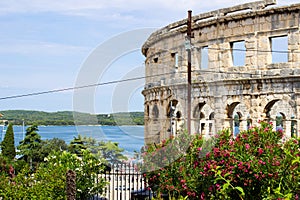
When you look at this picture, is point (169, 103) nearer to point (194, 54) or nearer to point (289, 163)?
point (194, 54)

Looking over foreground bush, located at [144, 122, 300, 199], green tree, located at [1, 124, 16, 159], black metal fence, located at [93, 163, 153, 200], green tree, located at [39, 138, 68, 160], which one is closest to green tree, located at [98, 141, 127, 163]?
black metal fence, located at [93, 163, 153, 200]

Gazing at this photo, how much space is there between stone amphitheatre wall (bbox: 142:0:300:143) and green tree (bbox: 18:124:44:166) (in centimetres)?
1276

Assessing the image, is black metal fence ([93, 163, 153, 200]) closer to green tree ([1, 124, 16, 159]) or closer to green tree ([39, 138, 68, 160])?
green tree ([1, 124, 16, 159])

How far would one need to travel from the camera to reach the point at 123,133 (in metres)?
14.7

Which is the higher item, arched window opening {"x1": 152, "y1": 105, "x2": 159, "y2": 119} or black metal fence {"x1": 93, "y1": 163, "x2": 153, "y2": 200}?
arched window opening {"x1": 152, "y1": 105, "x2": 159, "y2": 119}

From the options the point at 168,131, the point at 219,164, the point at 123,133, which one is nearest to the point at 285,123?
the point at 168,131

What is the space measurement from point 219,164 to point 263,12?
9.68m

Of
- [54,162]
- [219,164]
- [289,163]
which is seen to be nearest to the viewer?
[289,163]

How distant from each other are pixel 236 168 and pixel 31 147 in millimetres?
26143

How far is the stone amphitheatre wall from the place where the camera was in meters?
18.6

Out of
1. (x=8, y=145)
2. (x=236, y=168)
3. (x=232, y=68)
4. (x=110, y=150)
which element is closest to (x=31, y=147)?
(x=8, y=145)

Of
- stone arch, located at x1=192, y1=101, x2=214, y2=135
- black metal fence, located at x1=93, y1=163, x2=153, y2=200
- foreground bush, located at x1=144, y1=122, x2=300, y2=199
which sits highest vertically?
stone arch, located at x1=192, y1=101, x2=214, y2=135

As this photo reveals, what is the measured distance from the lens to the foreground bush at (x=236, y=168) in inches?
408

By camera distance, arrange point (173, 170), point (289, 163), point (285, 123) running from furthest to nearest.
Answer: point (285, 123), point (173, 170), point (289, 163)
